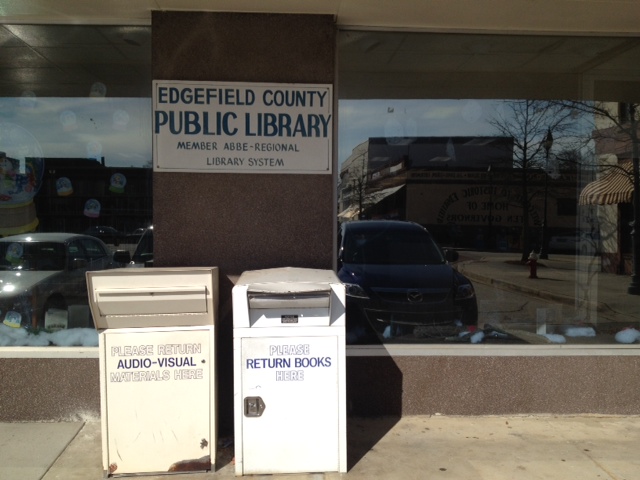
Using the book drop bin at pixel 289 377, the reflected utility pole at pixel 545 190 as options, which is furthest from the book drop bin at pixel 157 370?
the reflected utility pole at pixel 545 190

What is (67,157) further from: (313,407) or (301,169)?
(313,407)

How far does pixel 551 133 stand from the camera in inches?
254

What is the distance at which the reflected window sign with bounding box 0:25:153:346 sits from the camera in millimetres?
5676

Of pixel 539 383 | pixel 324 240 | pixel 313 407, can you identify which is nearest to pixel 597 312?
pixel 539 383

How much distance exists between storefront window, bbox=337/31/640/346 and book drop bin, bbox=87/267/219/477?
1691 mm

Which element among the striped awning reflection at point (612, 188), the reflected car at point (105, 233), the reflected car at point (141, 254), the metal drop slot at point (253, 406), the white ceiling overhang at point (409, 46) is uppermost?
the white ceiling overhang at point (409, 46)

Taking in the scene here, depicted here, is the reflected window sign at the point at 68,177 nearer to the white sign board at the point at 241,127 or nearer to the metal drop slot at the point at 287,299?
the white sign board at the point at 241,127

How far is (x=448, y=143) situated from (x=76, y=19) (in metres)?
3.43

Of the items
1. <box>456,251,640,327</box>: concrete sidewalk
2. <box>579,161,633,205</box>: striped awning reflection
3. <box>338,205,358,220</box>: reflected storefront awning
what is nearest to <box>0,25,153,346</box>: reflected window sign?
<box>338,205,358,220</box>: reflected storefront awning

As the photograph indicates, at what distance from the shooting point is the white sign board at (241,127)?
16.8 feet

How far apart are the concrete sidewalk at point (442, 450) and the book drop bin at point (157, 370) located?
0.82ft

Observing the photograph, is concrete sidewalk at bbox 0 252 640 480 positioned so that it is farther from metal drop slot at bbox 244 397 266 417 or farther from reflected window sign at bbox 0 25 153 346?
reflected window sign at bbox 0 25 153 346

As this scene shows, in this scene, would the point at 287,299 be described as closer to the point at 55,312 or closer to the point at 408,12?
the point at 408,12

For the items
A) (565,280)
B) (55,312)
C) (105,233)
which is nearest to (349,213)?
(105,233)
